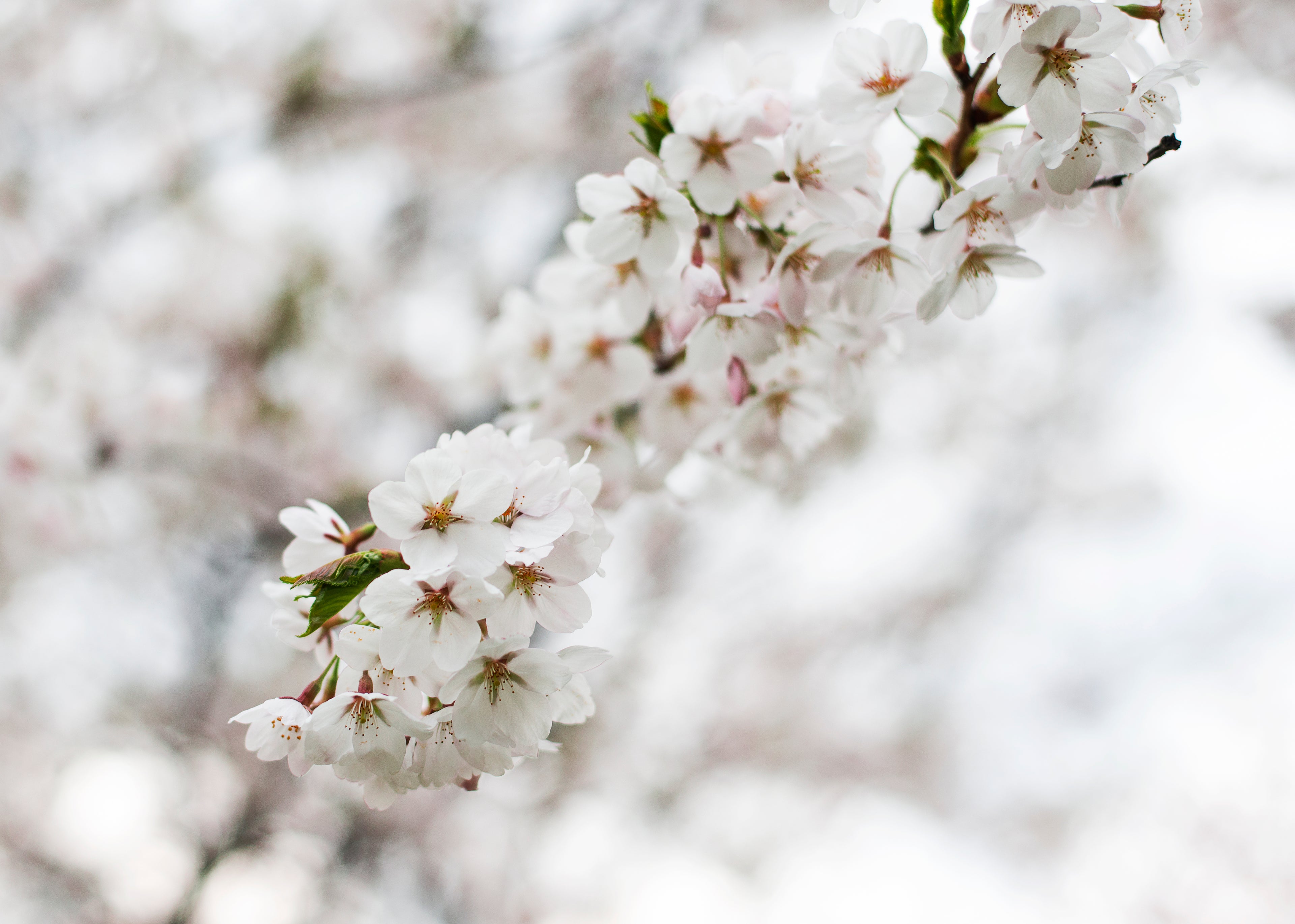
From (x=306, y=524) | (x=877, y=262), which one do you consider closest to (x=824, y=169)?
(x=877, y=262)

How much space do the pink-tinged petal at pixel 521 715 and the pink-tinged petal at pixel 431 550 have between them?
0.13 metres

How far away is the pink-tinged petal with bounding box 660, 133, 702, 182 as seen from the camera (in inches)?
27.9

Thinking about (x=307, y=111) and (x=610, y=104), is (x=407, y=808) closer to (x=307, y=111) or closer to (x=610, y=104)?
(x=307, y=111)

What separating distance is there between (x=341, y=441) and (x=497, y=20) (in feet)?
6.77

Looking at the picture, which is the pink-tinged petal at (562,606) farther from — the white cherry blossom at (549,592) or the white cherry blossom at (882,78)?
the white cherry blossom at (882,78)

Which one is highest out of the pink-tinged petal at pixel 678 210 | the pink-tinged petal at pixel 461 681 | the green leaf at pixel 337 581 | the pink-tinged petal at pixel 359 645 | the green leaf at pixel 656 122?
the green leaf at pixel 656 122

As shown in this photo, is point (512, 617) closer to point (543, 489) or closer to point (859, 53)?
point (543, 489)

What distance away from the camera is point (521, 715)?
1.94 ft

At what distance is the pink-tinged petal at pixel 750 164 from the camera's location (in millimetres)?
725

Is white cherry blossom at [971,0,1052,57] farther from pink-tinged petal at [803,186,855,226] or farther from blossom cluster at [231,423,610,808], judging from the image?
blossom cluster at [231,423,610,808]

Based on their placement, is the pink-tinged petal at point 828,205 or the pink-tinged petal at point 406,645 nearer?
the pink-tinged petal at point 406,645

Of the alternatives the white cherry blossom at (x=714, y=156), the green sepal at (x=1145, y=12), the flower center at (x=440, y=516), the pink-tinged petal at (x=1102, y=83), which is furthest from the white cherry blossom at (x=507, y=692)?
the green sepal at (x=1145, y=12)

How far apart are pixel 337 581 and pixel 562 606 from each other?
193 mm

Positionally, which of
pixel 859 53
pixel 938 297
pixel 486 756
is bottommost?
pixel 486 756
